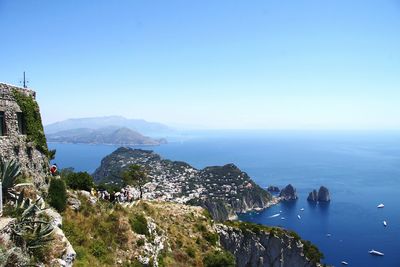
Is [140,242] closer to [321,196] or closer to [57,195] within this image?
[57,195]

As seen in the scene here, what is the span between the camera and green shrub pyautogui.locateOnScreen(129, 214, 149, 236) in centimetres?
2512

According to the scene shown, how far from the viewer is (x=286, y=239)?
64312 millimetres

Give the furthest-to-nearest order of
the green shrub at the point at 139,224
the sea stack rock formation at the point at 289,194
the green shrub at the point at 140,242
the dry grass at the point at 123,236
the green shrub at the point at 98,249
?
the sea stack rock formation at the point at 289,194 → the green shrub at the point at 139,224 → the green shrub at the point at 140,242 → the dry grass at the point at 123,236 → the green shrub at the point at 98,249

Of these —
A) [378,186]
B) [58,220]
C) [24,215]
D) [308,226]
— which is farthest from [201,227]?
[378,186]

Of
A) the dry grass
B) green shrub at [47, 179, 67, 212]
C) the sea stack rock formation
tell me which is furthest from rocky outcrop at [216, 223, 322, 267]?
the sea stack rock formation

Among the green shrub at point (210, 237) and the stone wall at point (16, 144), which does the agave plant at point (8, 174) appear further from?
the green shrub at point (210, 237)

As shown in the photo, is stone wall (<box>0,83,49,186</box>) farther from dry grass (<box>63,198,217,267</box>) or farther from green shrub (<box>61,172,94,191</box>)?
green shrub (<box>61,172,94,191</box>)

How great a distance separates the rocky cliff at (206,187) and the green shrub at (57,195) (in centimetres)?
10226

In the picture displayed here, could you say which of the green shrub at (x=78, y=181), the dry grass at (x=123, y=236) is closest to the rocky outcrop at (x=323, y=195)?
the dry grass at (x=123, y=236)

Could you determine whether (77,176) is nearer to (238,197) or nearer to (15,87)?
(15,87)

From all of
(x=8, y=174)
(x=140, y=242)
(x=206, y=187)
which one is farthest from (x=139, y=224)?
(x=206, y=187)

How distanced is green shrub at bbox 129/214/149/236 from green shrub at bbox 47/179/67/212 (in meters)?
5.68

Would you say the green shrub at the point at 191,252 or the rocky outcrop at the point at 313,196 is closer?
the green shrub at the point at 191,252

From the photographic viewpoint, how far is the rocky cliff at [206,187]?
13350cm
